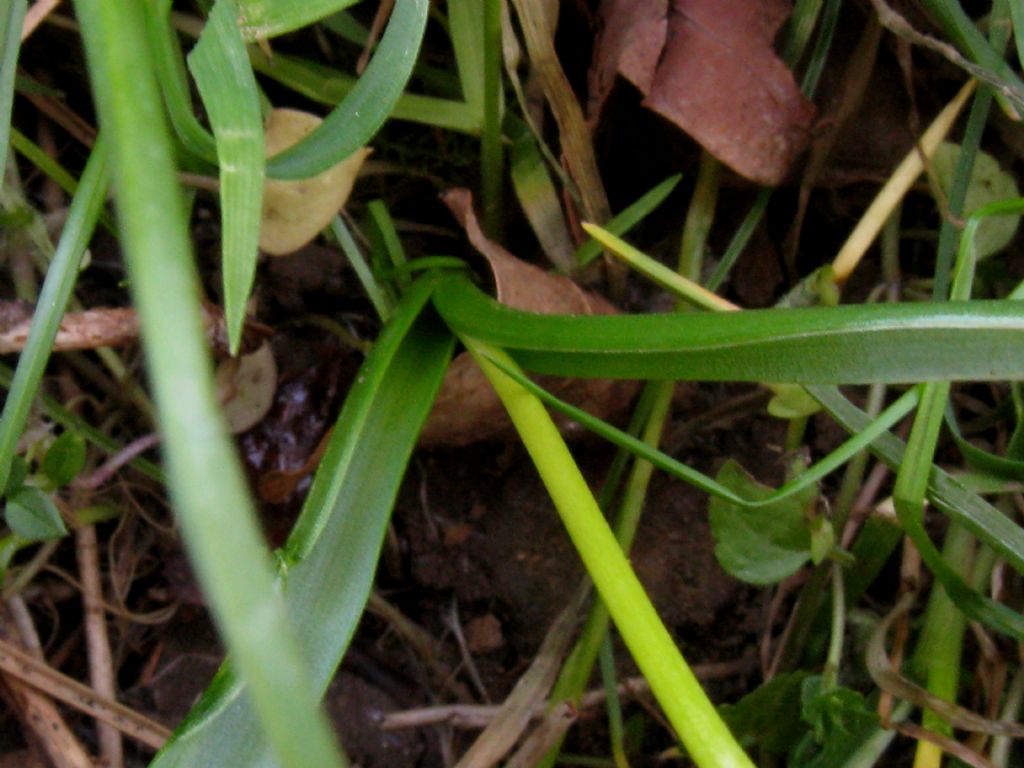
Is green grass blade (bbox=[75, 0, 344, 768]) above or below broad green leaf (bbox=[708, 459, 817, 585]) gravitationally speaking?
above

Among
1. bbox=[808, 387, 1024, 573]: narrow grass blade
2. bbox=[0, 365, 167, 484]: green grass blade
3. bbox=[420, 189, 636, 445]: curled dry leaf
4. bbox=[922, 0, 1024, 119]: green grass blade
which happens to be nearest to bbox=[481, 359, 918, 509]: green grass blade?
bbox=[808, 387, 1024, 573]: narrow grass blade

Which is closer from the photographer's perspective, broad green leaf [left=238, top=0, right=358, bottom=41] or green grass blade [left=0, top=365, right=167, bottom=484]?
broad green leaf [left=238, top=0, right=358, bottom=41]

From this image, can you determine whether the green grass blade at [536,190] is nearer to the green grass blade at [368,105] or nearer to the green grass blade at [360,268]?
the green grass blade at [360,268]

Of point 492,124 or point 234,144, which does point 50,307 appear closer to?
point 234,144

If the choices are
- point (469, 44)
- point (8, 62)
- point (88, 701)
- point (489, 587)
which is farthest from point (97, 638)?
point (469, 44)

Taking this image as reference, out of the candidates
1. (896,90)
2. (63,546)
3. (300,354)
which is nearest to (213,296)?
(300,354)

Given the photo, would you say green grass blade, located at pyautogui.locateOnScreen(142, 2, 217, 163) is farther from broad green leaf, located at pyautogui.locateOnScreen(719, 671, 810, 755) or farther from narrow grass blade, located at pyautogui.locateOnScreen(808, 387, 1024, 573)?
broad green leaf, located at pyautogui.locateOnScreen(719, 671, 810, 755)

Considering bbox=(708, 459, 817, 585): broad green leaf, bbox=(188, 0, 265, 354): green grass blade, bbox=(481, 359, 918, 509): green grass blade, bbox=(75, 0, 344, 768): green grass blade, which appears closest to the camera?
bbox=(75, 0, 344, 768): green grass blade
